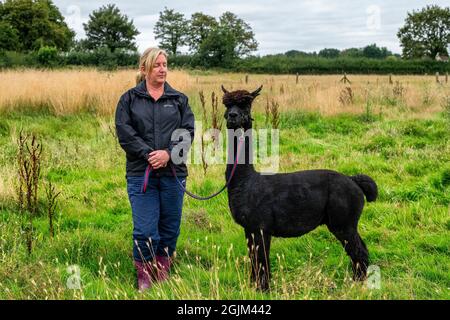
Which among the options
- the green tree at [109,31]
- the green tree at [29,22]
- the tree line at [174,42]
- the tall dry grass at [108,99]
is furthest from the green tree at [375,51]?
the tall dry grass at [108,99]

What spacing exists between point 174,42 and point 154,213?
239 feet

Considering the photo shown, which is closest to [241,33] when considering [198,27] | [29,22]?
[198,27]

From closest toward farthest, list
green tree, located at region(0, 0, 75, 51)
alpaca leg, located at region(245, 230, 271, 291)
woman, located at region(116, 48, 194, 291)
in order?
alpaca leg, located at region(245, 230, 271, 291), woman, located at region(116, 48, 194, 291), green tree, located at region(0, 0, 75, 51)

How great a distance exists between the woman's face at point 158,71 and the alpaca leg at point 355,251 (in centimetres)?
215

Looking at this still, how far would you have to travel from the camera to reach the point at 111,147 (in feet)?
32.9

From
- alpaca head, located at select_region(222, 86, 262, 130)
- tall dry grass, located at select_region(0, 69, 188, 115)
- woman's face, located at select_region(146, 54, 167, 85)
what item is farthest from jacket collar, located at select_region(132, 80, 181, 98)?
tall dry grass, located at select_region(0, 69, 188, 115)

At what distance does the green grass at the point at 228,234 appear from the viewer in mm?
4152

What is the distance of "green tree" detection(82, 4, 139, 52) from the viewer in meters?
69.6

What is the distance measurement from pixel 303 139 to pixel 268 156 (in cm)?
198

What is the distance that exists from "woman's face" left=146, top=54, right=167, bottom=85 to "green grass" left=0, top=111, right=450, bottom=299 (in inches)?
65.5

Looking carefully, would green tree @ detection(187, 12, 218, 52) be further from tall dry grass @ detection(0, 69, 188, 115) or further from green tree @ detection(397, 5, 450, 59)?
tall dry grass @ detection(0, 69, 188, 115)

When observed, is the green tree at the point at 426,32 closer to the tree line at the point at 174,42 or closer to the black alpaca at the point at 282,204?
the tree line at the point at 174,42

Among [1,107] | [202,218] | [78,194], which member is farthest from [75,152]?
[1,107]

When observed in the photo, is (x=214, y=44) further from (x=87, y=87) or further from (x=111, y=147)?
(x=111, y=147)
